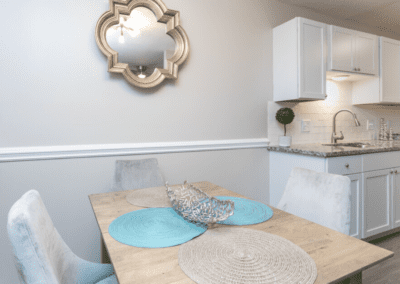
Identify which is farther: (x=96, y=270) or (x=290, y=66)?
(x=290, y=66)

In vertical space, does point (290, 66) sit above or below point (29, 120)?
above

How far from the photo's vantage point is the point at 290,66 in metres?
2.55

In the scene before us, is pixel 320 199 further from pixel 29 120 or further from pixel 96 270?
pixel 29 120

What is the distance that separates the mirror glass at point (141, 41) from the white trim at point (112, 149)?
59 centimetres

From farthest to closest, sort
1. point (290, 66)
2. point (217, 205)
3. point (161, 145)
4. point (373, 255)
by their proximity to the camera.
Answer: point (290, 66) < point (161, 145) < point (217, 205) < point (373, 255)

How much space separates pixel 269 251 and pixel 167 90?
5.71 ft

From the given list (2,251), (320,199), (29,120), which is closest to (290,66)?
(320,199)

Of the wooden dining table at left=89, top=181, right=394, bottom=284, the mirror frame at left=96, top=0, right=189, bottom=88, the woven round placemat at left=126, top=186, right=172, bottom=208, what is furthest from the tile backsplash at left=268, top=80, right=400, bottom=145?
the wooden dining table at left=89, top=181, right=394, bottom=284

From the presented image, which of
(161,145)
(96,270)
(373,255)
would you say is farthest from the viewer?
(161,145)

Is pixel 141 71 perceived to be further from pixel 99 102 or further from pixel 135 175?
pixel 135 175

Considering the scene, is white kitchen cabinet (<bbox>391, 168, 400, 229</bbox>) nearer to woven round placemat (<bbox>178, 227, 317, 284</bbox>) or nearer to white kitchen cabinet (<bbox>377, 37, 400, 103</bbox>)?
white kitchen cabinet (<bbox>377, 37, 400, 103</bbox>)

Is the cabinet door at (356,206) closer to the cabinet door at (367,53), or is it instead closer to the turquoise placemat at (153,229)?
the cabinet door at (367,53)

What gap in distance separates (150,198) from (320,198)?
81cm

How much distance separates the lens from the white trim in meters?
1.79
